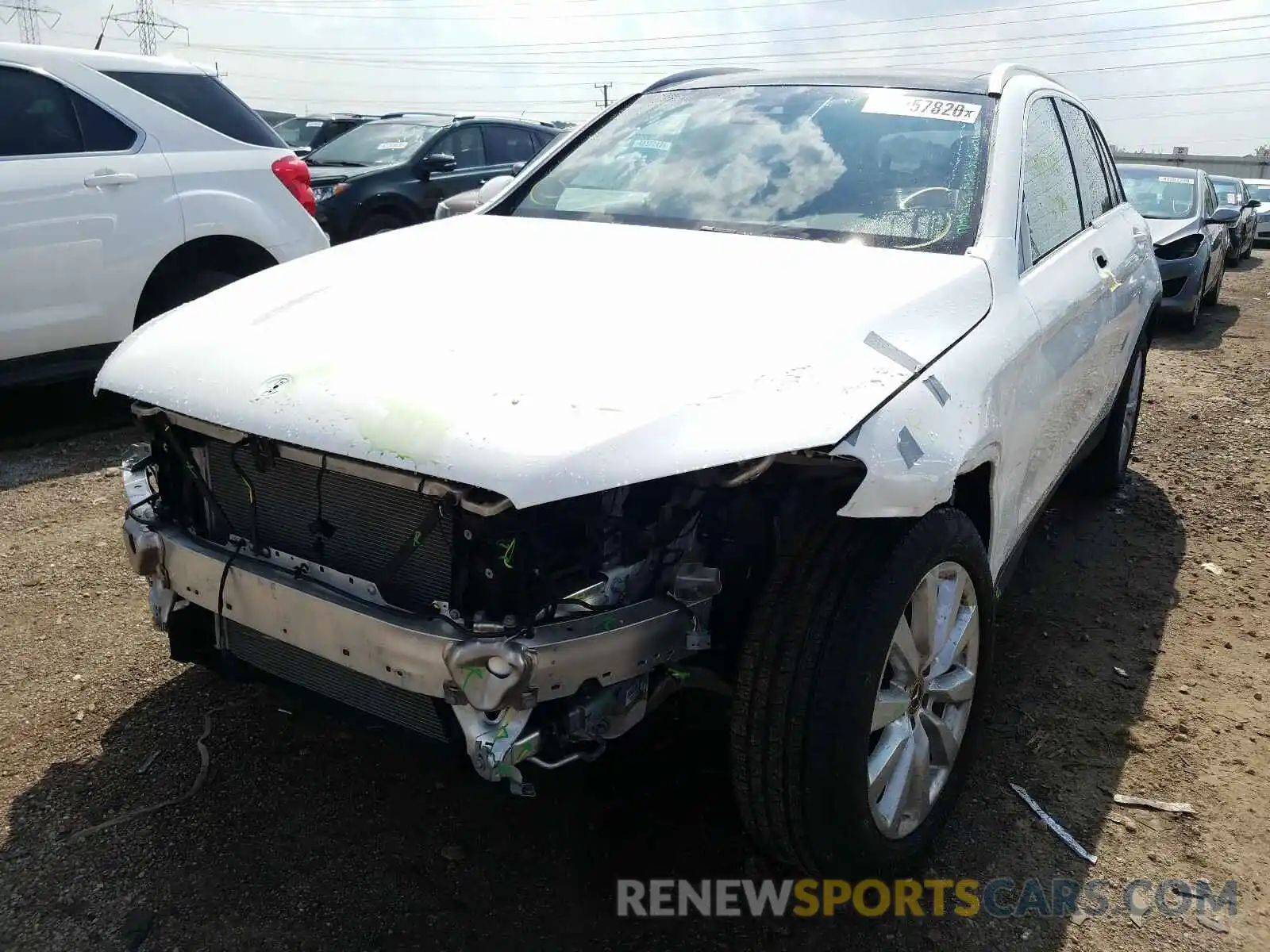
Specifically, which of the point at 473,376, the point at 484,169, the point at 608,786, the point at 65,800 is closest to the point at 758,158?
the point at 473,376

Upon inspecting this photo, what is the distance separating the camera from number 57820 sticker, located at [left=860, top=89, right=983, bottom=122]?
3.13 m

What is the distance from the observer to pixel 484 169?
11.2 meters

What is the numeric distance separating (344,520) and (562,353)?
1.87 ft

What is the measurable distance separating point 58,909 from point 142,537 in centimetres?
80

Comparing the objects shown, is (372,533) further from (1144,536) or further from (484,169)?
(484,169)

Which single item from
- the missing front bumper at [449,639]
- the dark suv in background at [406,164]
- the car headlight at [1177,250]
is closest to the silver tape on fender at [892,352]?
the missing front bumper at [449,639]

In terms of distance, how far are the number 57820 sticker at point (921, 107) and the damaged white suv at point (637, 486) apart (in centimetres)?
30

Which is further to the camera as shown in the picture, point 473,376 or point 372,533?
point 372,533

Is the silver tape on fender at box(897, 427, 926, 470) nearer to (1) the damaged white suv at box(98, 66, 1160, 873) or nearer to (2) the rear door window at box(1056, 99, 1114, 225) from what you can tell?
(1) the damaged white suv at box(98, 66, 1160, 873)

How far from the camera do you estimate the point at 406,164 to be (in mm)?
10211

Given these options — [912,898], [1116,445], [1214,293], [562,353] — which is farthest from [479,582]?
[1214,293]

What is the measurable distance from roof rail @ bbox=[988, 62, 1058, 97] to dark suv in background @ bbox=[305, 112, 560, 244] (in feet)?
19.9

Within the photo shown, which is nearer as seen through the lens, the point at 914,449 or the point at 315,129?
the point at 914,449

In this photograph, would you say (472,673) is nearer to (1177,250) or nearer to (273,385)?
(273,385)
